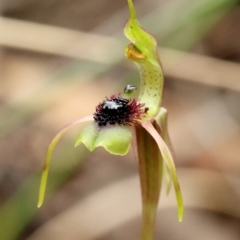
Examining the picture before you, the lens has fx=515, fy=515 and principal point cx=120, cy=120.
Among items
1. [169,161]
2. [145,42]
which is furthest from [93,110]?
[169,161]

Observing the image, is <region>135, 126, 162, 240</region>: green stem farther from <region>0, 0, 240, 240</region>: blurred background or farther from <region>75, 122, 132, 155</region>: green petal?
<region>0, 0, 240, 240</region>: blurred background

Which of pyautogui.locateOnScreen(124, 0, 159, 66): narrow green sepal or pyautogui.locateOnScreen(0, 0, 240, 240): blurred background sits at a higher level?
pyautogui.locateOnScreen(124, 0, 159, 66): narrow green sepal

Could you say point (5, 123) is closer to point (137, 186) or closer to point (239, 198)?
point (137, 186)

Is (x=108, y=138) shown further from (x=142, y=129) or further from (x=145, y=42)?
(x=145, y=42)

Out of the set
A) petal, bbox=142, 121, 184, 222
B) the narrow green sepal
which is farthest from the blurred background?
petal, bbox=142, 121, 184, 222

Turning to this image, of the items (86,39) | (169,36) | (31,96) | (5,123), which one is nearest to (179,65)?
(169,36)
